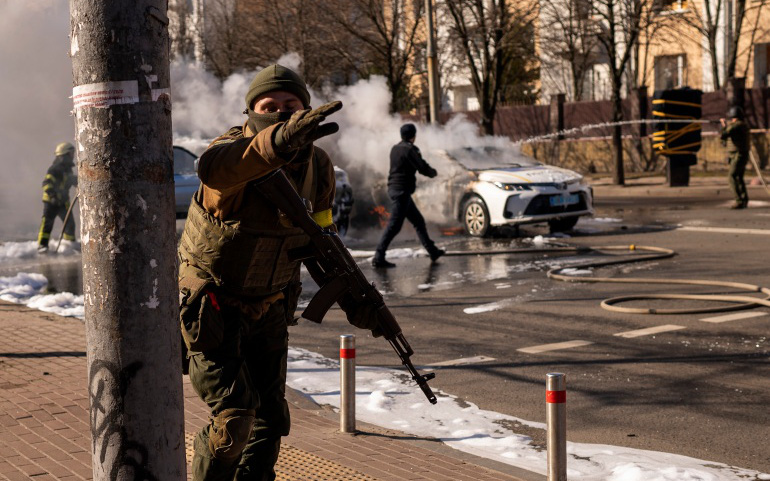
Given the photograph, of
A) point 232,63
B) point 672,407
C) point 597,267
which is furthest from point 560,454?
point 232,63

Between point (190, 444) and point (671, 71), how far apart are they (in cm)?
3973

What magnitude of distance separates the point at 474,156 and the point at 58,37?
13.4 meters

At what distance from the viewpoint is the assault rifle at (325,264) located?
3.81m

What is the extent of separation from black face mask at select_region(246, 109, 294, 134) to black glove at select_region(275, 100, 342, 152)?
2.29ft

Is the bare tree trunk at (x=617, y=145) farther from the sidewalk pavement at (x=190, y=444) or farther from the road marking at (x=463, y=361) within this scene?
the sidewalk pavement at (x=190, y=444)

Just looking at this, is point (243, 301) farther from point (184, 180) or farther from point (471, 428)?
point (184, 180)

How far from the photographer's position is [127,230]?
2848mm

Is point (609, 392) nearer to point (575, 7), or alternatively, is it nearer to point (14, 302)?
point (14, 302)

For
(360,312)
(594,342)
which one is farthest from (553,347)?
(360,312)

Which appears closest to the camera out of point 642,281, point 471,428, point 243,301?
point 243,301

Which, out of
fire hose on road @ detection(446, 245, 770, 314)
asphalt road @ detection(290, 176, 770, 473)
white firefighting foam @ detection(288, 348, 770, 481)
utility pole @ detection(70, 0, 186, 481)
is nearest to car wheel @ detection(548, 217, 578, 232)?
asphalt road @ detection(290, 176, 770, 473)

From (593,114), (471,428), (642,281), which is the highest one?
(593,114)

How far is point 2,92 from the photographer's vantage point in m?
27.8

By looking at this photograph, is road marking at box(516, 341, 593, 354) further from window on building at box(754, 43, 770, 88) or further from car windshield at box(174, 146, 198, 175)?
window on building at box(754, 43, 770, 88)
